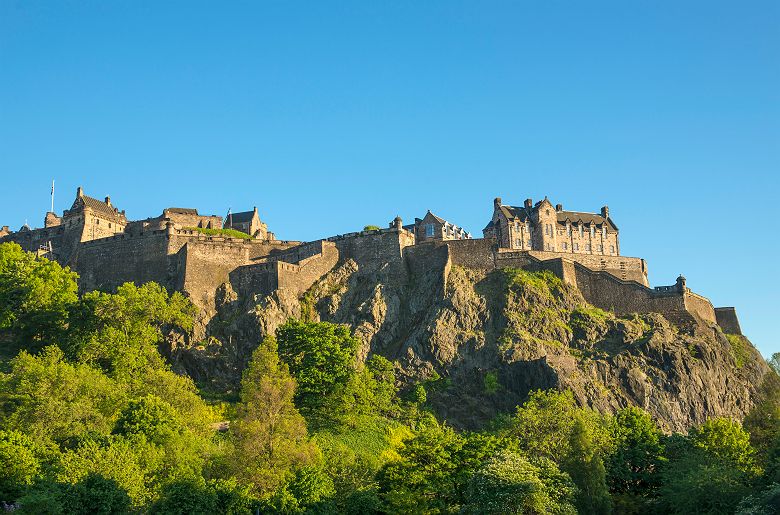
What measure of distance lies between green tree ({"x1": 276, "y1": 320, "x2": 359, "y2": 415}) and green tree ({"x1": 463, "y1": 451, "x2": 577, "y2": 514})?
73.4 ft

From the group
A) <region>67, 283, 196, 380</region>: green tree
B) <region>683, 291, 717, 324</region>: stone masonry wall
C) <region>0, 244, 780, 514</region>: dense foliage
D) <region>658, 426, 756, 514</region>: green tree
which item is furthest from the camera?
<region>683, 291, 717, 324</region>: stone masonry wall

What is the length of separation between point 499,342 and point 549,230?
26912mm

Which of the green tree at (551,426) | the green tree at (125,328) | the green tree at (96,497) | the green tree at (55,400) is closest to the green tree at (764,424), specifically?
the green tree at (551,426)

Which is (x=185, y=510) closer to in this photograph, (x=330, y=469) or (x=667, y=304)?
(x=330, y=469)

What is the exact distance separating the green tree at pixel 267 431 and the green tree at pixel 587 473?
1816 centimetres

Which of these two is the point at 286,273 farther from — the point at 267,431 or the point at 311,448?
the point at 267,431

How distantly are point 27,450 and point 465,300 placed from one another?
149ft

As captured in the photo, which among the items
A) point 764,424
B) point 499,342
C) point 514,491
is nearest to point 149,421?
point 514,491

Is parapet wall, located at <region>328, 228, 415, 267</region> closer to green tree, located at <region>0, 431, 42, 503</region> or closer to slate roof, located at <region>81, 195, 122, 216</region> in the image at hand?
slate roof, located at <region>81, 195, 122, 216</region>

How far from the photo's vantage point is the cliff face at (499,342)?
261 ft

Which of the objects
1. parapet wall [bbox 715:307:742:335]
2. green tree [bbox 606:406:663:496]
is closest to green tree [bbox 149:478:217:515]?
green tree [bbox 606:406:663:496]

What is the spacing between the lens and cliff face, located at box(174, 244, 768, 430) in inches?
3130

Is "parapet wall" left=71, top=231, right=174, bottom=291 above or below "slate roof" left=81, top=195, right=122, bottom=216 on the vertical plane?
below

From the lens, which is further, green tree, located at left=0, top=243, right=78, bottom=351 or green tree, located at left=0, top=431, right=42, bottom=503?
green tree, located at left=0, top=243, right=78, bottom=351
